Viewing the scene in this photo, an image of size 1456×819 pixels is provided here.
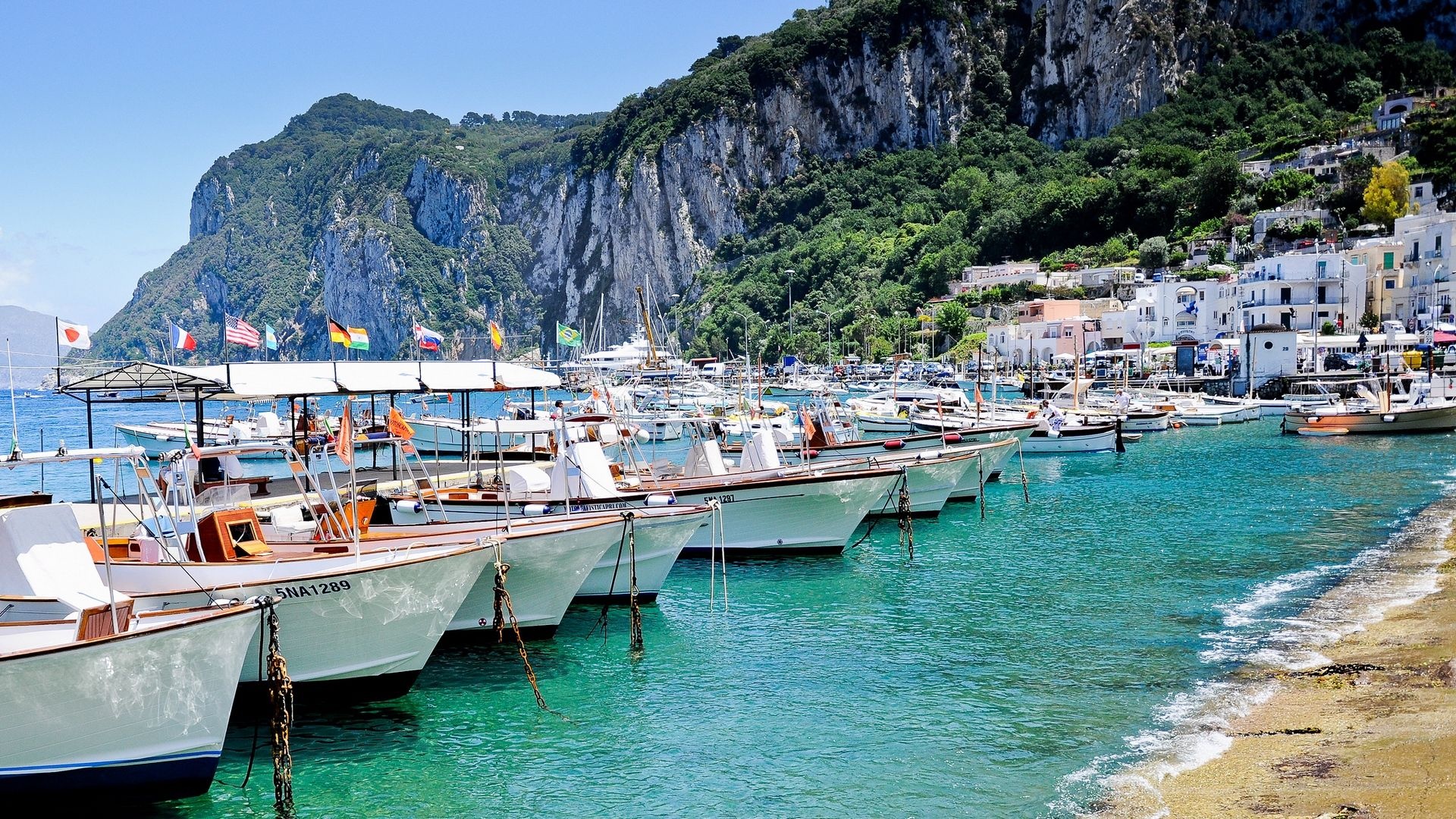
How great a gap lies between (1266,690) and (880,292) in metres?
151

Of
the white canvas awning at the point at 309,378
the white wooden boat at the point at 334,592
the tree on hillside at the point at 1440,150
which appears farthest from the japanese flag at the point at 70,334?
the tree on hillside at the point at 1440,150

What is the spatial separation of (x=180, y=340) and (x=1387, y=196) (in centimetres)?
12021

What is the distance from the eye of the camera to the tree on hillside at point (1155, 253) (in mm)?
135125

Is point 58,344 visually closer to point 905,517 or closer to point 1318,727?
point 905,517

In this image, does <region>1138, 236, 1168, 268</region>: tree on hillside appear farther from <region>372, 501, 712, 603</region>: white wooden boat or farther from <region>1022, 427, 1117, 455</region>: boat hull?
<region>372, 501, 712, 603</region>: white wooden boat

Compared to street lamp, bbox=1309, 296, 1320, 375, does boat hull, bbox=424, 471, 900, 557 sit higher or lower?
lower

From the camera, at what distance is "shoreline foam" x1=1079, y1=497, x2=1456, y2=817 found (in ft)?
45.0

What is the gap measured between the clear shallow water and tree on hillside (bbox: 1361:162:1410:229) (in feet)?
316

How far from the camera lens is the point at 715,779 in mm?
15641

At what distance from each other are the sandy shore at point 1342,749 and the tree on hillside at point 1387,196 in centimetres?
11094

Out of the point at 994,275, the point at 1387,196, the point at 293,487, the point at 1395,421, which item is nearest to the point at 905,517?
the point at 293,487

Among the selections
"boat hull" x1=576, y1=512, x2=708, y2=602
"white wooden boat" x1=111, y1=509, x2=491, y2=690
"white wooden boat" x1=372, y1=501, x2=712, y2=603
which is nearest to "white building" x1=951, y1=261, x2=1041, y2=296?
"white wooden boat" x1=372, y1=501, x2=712, y2=603

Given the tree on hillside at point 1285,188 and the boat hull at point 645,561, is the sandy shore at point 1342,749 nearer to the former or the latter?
the boat hull at point 645,561

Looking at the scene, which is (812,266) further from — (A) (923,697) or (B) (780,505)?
(A) (923,697)
